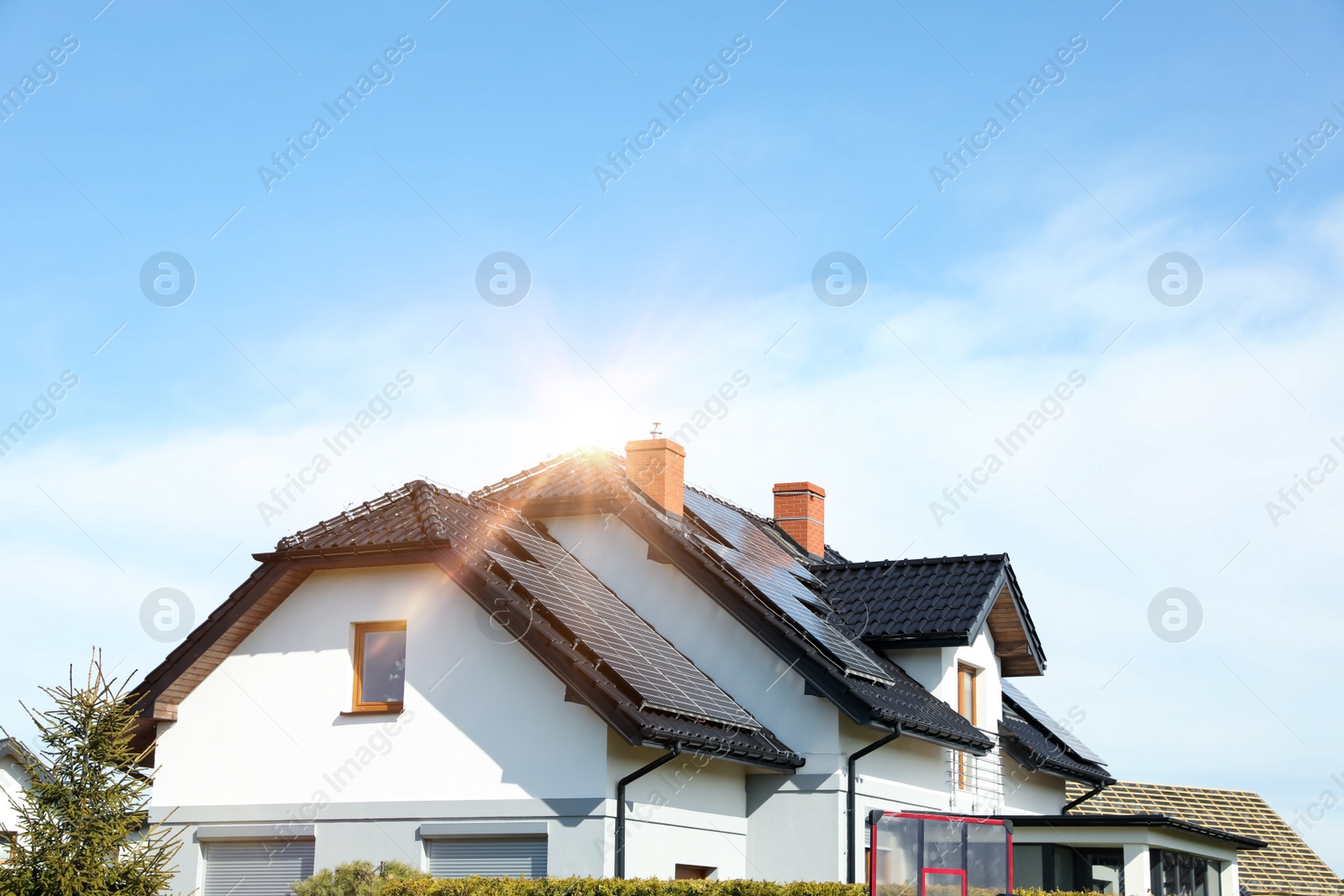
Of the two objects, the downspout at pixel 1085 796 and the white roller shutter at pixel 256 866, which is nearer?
the white roller shutter at pixel 256 866

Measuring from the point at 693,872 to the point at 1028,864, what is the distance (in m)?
7.53

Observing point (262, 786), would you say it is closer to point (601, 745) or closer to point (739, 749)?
point (601, 745)

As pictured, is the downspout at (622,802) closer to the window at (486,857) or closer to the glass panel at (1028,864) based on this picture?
the window at (486,857)

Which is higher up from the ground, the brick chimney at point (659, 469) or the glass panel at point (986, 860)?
the brick chimney at point (659, 469)

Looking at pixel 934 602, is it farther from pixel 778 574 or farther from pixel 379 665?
pixel 379 665

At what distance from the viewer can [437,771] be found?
17.2m

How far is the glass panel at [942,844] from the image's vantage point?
50.3ft

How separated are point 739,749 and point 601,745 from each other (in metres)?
2.15

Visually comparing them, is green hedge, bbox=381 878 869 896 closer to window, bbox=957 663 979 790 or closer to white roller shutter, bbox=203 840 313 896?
white roller shutter, bbox=203 840 313 896

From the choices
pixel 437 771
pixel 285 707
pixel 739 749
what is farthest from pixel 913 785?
pixel 285 707

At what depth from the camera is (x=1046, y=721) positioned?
29.7 meters

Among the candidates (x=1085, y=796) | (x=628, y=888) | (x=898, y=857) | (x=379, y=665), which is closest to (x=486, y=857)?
(x=379, y=665)

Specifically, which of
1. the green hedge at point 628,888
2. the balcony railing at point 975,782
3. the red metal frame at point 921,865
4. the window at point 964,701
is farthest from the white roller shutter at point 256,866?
the window at point 964,701

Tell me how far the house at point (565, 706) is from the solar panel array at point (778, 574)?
0.13 metres
